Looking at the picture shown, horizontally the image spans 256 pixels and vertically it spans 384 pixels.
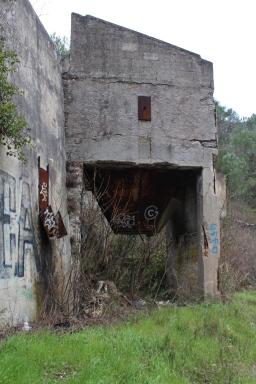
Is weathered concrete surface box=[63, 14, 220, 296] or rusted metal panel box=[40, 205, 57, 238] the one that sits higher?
weathered concrete surface box=[63, 14, 220, 296]

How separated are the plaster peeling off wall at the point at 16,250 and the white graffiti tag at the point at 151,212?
175 inches

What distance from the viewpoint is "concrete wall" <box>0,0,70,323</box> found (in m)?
5.97

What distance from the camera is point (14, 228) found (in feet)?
20.2

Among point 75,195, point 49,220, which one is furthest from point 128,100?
point 49,220

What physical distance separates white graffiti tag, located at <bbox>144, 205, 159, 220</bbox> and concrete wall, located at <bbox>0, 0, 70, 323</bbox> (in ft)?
9.54

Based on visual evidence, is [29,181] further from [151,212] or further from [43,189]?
[151,212]

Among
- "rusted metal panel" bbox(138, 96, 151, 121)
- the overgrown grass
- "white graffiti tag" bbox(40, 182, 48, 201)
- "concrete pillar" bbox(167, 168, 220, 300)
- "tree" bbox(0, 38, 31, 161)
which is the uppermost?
"rusted metal panel" bbox(138, 96, 151, 121)

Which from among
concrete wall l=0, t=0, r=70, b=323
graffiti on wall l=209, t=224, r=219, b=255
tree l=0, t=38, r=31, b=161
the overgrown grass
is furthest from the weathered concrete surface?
tree l=0, t=38, r=31, b=161

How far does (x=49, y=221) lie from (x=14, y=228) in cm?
100

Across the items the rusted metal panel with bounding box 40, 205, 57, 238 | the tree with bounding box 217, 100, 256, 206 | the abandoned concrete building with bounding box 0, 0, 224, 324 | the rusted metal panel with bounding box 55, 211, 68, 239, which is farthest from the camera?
the tree with bounding box 217, 100, 256, 206

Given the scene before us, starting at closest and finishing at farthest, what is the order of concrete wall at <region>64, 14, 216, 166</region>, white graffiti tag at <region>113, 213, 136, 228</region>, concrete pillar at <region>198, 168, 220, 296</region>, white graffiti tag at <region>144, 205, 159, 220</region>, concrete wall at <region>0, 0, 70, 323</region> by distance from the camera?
concrete wall at <region>0, 0, 70, 323</region> < concrete wall at <region>64, 14, 216, 166</region> < concrete pillar at <region>198, 168, 220, 296</region> < white graffiti tag at <region>113, 213, 136, 228</region> < white graffiti tag at <region>144, 205, 159, 220</region>

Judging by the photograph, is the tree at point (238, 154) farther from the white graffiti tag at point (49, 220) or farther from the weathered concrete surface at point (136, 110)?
the white graffiti tag at point (49, 220)

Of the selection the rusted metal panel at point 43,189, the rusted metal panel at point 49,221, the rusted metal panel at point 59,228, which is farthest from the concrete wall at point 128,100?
the rusted metal panel at point 49,221

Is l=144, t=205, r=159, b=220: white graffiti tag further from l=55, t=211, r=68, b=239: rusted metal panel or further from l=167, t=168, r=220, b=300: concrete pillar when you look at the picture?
l=55, t=211, r=68, b=239: rusted metal panel
